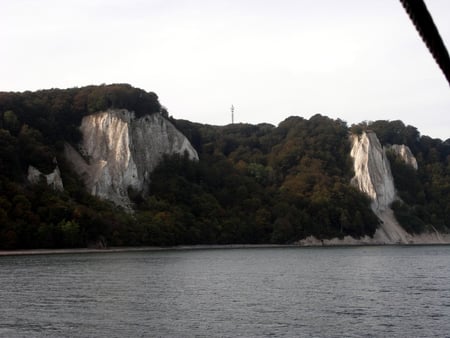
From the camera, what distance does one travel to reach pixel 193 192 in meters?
154

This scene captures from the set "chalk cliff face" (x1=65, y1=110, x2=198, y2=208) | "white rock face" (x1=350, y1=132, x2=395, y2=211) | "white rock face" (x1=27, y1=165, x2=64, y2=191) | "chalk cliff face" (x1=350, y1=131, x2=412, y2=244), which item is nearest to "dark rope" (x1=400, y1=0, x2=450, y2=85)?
"white rock face" (x1=27, y1=165, x2=64, y2=191)

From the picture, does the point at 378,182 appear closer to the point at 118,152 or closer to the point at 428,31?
the point at 118,152

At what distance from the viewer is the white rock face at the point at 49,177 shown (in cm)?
11366

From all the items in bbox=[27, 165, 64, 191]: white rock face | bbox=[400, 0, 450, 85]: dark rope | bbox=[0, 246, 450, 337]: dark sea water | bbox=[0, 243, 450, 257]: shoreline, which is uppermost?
bbox=[27, 165, 64, 191]: white rock face

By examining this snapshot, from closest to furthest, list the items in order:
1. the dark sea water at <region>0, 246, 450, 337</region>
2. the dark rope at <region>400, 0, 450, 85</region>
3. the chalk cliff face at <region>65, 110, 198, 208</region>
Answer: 1. the dark rope at <region>400, 0, 450, 85</region>
2. the dark sea water at <region>0, 246, 450, 337</region>
3. the chalk cliff face at <region>65, 110, 198, 208</region>

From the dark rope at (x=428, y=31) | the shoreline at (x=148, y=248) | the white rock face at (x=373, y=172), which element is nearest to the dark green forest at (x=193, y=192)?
the shoreline at (x=148, y=248)

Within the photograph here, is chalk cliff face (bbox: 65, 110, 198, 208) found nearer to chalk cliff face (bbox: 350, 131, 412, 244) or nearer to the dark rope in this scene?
chalk cliff face (bbox: 350, 131, 412, 244)

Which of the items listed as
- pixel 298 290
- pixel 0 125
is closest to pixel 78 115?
pixel 0 125

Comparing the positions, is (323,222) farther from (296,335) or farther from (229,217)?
(296,335)

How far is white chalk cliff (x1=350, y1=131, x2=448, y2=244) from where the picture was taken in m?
170

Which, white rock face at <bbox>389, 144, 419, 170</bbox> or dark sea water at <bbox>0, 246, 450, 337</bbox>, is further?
white rock face at <bbox>389, 144, 419, 170</bbox>

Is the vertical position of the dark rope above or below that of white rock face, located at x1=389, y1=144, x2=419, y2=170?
below

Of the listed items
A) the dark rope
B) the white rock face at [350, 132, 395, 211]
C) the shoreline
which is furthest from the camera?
the white rock face at [350, 132, 395, 211]

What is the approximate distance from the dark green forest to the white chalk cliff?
3065 millimetres
